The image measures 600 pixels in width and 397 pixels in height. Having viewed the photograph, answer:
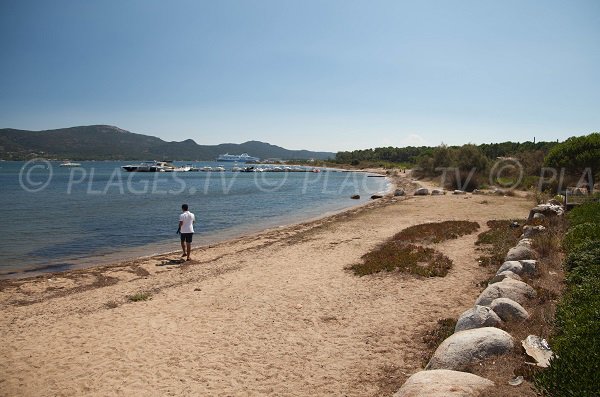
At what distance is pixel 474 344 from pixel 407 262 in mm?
7846

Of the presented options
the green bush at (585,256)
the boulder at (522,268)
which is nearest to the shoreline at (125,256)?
the boulder at (522,268)

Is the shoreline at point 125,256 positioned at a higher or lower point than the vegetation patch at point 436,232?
lower

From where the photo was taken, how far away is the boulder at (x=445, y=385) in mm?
4477

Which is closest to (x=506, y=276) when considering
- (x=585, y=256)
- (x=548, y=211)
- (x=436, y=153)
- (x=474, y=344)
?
(x=585, y=256)

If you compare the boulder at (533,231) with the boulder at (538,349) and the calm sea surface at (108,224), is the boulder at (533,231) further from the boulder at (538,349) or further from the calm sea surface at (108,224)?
the calm sea surface at (108,224)

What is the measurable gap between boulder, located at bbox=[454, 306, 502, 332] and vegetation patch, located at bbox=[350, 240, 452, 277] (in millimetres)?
5303

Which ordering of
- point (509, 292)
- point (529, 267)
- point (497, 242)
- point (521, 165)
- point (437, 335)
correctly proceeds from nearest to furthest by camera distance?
1. point (437, 335)
2. point (509, 292)
3. point (529, 267)
4. point (497, 242)
5. point (521, 165)

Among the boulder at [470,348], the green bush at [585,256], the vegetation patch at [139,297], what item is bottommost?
the vegetation patch at [139,297]

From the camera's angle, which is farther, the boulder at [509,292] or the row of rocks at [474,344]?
the boulder at [509,292]

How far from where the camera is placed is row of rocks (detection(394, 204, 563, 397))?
468cm

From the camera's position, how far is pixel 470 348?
19.2 ft

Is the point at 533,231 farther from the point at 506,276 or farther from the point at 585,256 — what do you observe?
the point at 506,276

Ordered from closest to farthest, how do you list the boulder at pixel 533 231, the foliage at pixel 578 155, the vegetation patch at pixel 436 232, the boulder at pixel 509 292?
the boulder at pixel 509 292 < the boulder at pixel 533 231 < the vegetation patch at pixel 436 232 < the foliage at pixel 578 155

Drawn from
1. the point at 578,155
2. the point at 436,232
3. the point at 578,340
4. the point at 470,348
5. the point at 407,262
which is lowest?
the point at 407,262
